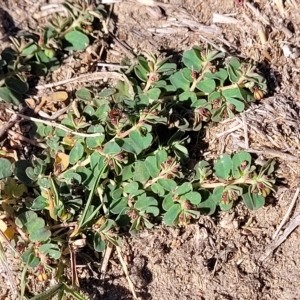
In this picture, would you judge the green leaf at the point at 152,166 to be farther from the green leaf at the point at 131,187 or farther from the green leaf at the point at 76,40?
the green leaf at the point at 76,40

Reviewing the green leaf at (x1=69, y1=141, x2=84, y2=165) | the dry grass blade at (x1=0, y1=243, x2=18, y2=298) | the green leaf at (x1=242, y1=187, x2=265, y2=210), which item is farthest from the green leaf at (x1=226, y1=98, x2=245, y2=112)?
the dry grass blade at (x1=0, y1=243, x2=18, y2=298)

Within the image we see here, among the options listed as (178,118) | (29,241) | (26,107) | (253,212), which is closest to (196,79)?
(178,118)

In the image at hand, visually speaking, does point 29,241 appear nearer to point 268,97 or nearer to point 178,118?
point 178,118

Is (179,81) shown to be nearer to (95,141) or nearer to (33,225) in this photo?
(95,141)

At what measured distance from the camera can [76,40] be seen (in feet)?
11.1

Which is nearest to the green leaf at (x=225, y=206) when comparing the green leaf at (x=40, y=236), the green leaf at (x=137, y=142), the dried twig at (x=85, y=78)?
the green leaf at (x=137, y=142)

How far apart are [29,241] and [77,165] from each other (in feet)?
1.42

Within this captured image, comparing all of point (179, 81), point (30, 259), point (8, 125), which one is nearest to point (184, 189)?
point (179, 81)

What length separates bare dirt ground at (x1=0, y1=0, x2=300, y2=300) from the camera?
113 inches

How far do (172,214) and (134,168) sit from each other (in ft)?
0.97

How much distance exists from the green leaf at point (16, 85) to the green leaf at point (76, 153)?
1.77 ft

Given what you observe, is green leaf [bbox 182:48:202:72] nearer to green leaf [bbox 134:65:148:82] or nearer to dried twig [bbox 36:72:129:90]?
green leaf [bbox 134:65:148:82]

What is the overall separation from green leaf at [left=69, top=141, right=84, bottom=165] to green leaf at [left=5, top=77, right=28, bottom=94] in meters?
0.54

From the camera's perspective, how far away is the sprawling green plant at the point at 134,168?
285cm
